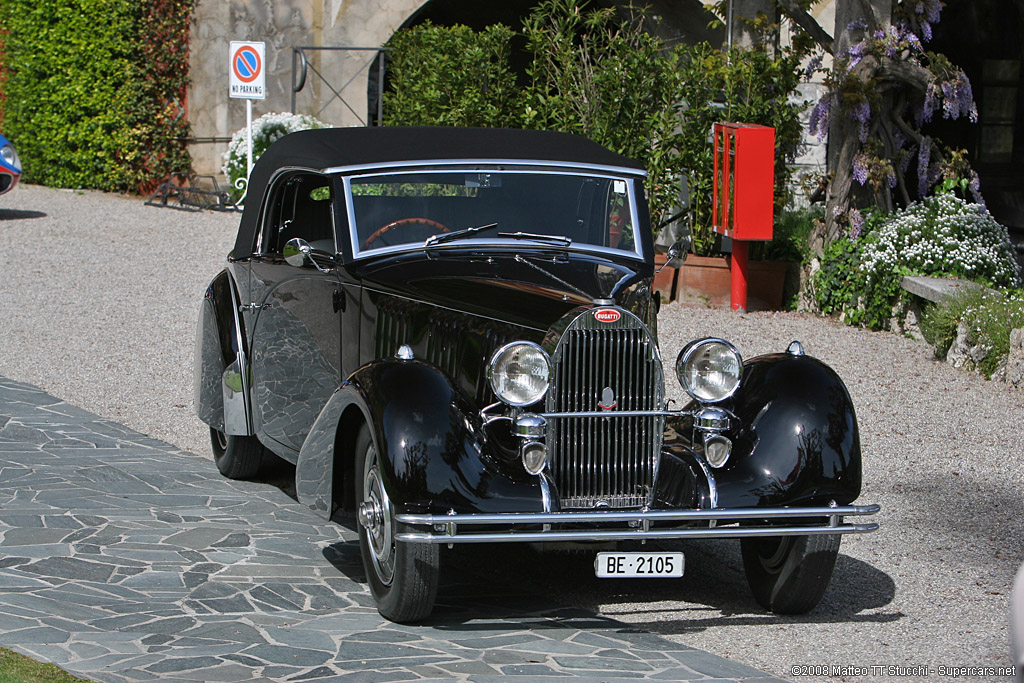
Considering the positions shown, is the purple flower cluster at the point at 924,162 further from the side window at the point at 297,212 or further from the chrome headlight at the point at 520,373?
the chrome headlight at the point at 520,373

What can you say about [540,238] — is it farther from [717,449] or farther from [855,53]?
[855,53]

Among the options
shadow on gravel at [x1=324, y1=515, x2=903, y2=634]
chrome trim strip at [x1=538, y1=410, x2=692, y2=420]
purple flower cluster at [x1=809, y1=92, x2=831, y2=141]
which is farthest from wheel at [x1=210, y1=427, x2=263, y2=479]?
purple flower cluster at [x1=809, y1=92, x2=831, y2=141]

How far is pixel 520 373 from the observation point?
4305 millimetres

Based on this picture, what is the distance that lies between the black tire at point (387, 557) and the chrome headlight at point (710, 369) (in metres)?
1.13

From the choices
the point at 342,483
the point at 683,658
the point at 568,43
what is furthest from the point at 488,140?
the point at 568,43

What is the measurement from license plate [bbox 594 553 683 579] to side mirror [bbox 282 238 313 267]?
1.90 meters

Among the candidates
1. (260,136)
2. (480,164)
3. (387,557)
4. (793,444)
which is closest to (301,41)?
(260,136)

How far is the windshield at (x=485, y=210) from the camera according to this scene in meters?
5.23

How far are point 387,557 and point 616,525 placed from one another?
32.1 inches

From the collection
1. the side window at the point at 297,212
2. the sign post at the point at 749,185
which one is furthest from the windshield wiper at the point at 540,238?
the sign post at the point at 749,185

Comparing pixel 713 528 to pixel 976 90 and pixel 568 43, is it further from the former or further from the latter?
pixel 976 90

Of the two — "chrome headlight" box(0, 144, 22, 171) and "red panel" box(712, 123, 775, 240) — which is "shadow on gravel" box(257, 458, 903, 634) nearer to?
"red panel" box(712, 123, 775, 240)

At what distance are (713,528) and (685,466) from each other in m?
0.31

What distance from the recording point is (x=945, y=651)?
14.1 feet
